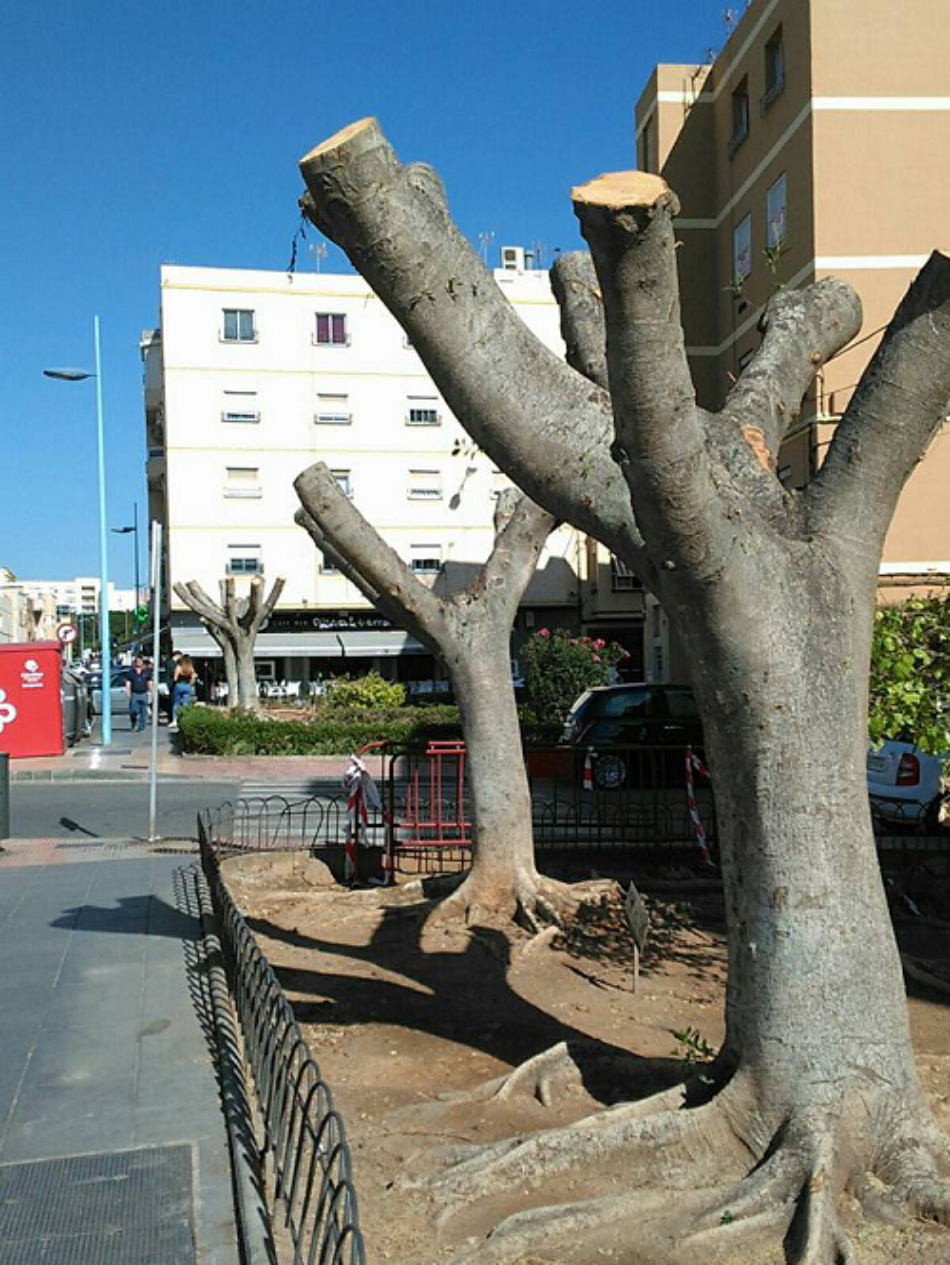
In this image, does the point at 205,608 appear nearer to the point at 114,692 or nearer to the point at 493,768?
the point at 493,768

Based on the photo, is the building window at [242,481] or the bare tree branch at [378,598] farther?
the building window at [242,481]

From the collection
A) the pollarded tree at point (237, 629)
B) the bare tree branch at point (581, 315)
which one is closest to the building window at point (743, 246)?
the pollarded tree at point (237, 629)

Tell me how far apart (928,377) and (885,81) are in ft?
67.7

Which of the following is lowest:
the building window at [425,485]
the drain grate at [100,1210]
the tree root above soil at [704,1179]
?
the drain grate at [100,1210]

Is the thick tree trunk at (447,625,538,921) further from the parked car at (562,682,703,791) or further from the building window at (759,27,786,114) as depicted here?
the building window at (759,27,786,114)

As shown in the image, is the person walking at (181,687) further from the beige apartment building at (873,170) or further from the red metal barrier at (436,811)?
the red metal barrier at (436,811)

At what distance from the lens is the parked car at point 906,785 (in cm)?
1295

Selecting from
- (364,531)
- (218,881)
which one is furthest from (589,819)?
(218,881)

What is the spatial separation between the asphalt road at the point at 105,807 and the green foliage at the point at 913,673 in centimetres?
936

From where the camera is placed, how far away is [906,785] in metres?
13.0

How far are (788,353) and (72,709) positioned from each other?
22.6 metres

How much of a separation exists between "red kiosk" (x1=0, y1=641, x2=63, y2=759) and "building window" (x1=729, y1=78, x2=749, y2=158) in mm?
17148

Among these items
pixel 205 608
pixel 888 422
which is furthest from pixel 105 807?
pixel 888 422

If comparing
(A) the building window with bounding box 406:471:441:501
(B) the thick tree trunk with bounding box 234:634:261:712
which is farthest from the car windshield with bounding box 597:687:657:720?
(A) the building window with bounding box 406:471:441:501
